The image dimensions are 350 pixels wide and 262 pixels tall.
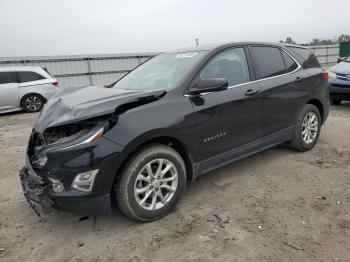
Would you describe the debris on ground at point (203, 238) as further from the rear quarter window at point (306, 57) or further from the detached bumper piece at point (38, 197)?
the rear quarter window at point (306, 57)

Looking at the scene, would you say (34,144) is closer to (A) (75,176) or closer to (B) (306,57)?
(A) (75,176)

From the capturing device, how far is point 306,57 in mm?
5031

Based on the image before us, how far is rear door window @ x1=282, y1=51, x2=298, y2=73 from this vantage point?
15.2 ft

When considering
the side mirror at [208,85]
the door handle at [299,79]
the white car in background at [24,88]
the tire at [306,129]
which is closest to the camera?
the side mirror at [208,85]

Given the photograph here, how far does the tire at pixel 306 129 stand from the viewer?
4715 mm

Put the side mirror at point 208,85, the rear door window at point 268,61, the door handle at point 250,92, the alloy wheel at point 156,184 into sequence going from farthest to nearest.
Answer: the rear door window at point 268,61 < the door handle at point 250,92 < the side mirror at point 208,85 < the alloy wheel at point 156,184

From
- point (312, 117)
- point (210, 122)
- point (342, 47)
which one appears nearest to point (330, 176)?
point (312, 117)

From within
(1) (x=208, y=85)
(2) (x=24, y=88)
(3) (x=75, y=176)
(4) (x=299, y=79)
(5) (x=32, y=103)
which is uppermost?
(1) (x=208, y=85)

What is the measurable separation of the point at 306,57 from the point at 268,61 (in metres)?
1.02

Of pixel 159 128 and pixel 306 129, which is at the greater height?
pixel 159 128

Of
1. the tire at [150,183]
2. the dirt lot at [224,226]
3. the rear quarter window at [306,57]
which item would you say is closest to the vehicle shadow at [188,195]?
the dirt lot at [224,226]

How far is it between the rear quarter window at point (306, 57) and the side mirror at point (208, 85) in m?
2.06

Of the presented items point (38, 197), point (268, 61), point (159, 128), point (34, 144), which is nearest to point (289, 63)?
point (268, 61)

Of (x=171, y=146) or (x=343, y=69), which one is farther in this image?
(x=343, y=69)
